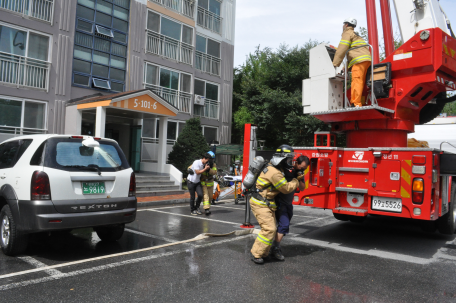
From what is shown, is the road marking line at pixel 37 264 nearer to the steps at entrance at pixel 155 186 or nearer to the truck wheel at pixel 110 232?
the truck wheel at pixel 110 232

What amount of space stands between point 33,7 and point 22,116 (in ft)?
14.3

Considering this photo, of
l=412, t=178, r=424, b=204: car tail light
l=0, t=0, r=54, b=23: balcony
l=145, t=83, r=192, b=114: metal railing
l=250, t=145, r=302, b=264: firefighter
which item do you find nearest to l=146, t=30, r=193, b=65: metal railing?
l=145, t=83, r=192, b=114: metal railing

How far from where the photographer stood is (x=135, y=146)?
1736 centimetres

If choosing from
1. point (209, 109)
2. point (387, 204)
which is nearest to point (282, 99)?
point (209, 109)

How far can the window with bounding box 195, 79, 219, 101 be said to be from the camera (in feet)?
71.7

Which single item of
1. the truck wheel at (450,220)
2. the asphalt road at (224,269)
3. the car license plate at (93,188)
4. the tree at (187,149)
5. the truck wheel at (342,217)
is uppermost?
the tree at (187,149)

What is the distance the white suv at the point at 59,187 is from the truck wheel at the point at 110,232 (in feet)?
2.29

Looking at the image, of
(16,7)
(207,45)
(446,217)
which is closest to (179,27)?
(207,45)

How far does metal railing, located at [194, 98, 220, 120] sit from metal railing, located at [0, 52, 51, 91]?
8.78 metres

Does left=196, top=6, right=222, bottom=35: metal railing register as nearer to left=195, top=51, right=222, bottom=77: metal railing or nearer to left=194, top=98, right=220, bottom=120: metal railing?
left=195, top=51, right=222, bottom=77: metal railing

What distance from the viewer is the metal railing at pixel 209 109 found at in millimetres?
21797

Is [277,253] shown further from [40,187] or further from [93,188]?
[40,187]

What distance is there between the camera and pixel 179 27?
2050cm

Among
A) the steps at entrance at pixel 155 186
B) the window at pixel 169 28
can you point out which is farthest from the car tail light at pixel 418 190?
the window at pixel 169 28
